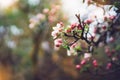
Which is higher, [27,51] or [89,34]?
[27,51]

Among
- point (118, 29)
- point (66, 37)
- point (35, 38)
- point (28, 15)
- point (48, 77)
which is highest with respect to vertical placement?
point (28, 15)

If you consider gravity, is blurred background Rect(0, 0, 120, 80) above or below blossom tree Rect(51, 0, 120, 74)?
above

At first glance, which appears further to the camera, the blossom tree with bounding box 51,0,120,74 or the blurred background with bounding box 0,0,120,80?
the blurred background with bounding box 0,0,120,80

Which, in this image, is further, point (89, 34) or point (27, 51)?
point (27, 51)

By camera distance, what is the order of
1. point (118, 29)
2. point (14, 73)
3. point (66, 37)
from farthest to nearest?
1. point (14, 73)
2. point (118, 29)
3. point (66, 37)

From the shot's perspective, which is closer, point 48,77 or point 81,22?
point 81,22

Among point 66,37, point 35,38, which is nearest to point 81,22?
point 66,37

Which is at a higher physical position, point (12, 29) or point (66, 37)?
point (12, 29)

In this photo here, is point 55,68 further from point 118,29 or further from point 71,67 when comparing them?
point 118,29
